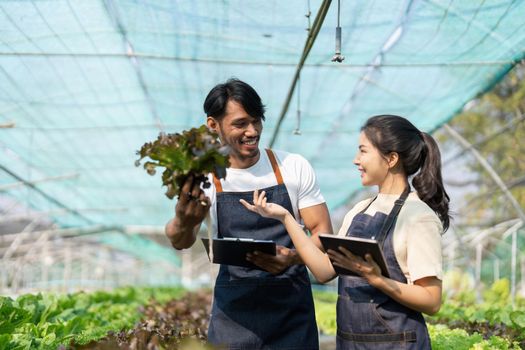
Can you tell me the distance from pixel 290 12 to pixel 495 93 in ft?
44.6

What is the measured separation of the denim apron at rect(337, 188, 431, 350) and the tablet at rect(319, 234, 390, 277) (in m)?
0.18

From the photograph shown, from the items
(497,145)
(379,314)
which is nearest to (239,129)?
(379,314)

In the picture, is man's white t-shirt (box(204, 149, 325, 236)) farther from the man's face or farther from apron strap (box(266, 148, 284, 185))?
the man's face

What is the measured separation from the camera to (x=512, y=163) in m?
14.1

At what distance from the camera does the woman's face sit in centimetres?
298

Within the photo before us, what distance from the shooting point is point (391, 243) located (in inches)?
112

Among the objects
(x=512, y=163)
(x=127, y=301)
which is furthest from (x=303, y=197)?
(x=512, y=163)

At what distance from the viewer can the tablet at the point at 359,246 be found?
2.55 meters

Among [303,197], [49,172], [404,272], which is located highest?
[49,172]

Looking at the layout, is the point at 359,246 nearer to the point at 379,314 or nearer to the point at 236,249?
the point at 379,314

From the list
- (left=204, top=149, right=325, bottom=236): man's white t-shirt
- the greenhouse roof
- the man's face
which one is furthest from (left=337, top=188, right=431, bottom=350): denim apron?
the greenhouse roof

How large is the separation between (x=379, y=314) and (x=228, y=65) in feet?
17.9

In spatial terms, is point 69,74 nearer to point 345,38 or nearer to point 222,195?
point 345,38

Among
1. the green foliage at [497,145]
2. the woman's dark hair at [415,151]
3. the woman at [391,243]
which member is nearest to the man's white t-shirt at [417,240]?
the woman at [391,243]
